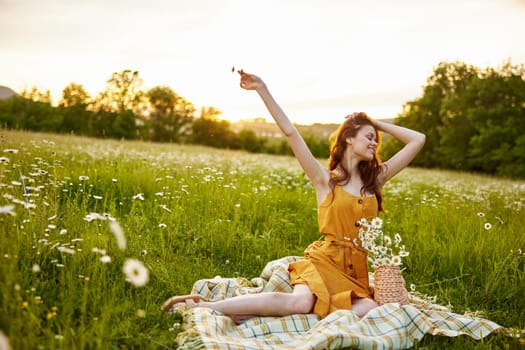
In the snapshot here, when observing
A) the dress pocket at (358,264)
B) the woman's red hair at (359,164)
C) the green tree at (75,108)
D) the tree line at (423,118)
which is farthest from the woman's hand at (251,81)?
the green tree at (75,108)

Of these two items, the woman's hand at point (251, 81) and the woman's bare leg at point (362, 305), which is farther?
the woman's hand at point (251, 81)

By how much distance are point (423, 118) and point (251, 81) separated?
3799 centimetres

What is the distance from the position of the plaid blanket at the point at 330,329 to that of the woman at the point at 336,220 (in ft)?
0.41

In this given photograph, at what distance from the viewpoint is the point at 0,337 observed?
2068 millimetres

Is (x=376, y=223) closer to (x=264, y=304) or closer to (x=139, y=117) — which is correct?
(x=264, y=304)

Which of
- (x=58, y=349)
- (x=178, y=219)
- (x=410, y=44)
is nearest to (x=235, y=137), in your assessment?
(x=410, y=44)

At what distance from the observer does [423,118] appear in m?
38.8

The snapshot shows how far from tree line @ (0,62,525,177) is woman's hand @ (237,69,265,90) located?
58.2 feet

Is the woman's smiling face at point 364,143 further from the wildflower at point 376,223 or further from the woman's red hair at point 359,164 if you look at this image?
the wildflower at point 376,223

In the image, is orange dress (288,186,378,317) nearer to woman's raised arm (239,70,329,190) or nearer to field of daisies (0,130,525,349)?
woman's raised arm (239,70,329,190)

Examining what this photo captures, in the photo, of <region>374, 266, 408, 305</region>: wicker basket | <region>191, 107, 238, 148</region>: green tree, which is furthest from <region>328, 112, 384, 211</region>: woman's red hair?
<region>191, 107, 238, 148</region>: green tree

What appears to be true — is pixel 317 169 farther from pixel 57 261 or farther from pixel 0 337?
pixel 0 337

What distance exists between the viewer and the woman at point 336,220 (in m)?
3.53

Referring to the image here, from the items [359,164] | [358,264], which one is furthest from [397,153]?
[358,264]
